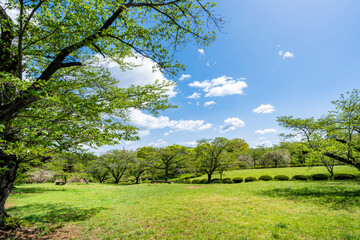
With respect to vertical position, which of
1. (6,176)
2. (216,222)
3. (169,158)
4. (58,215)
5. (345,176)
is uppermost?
(6,176)

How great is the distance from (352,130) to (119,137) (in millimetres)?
16803

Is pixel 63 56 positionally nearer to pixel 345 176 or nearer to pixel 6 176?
pixel 6 176

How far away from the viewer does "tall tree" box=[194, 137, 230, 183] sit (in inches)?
1147

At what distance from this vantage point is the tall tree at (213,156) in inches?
1147

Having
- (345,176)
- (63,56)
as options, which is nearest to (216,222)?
(63,56)

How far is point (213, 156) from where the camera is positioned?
29375 mm

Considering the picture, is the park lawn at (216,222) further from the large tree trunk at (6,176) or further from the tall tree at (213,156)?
the tall tree at (213,156)

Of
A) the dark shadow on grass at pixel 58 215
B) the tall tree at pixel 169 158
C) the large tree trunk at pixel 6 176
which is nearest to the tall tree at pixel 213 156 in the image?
the tall tree at pixel 169 158

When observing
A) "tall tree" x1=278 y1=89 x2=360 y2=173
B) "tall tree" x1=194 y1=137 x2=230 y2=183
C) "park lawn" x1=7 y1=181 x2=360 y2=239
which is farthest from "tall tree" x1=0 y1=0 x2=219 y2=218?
"tall tree" x1=194 y1=137 x2=230 y2=183

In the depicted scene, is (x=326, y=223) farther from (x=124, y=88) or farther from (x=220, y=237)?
(x=124, y=88)

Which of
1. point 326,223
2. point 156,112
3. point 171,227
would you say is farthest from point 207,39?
point 326,223

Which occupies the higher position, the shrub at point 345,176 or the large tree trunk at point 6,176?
the large tree trunk at point 6,176

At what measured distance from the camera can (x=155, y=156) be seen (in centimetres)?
3659

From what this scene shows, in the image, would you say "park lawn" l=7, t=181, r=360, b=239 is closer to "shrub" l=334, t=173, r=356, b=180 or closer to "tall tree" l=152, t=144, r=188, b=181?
"shrub" l=334, t=173, r=356, b=180
